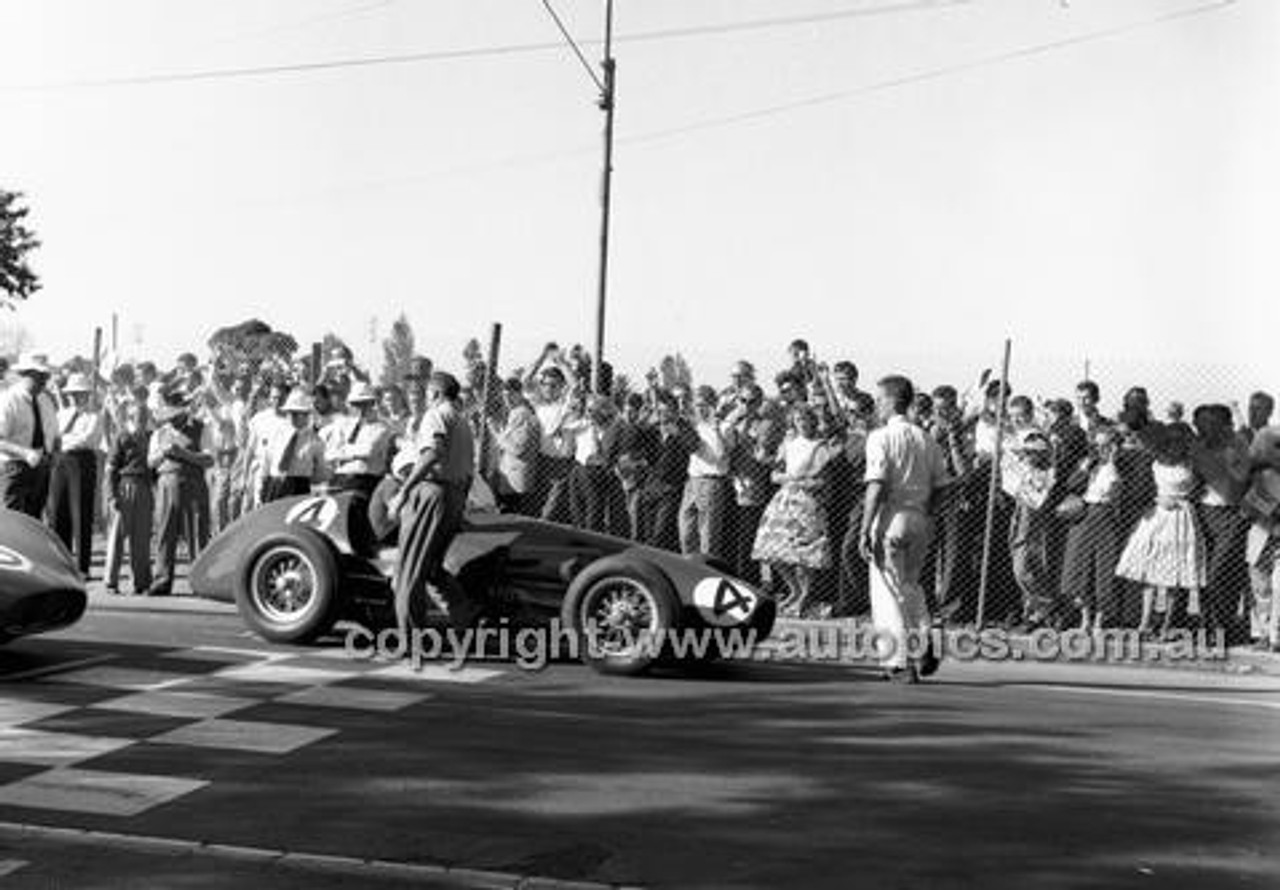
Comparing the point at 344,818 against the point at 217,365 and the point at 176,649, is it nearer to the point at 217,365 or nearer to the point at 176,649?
the point at 176,649

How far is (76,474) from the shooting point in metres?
14.2

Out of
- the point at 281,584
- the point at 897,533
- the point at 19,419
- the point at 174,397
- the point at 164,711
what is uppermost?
the point at 174,397

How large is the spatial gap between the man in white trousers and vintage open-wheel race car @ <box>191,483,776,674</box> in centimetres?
76

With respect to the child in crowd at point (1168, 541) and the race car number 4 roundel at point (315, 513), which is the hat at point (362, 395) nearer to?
the race car number 4 roundel at point (315, 513)

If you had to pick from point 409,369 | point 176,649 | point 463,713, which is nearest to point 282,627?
point 176,649

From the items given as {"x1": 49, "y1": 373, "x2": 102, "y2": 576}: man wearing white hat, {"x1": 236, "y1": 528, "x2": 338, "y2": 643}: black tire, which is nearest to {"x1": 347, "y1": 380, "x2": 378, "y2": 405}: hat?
{"x1": 236, "y1": 528, "x2": 338, "y2": 643}: black tire

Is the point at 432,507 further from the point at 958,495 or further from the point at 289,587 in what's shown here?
the point at 958,495

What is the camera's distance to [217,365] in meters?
17.8

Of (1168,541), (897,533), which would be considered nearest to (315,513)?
(897,533)

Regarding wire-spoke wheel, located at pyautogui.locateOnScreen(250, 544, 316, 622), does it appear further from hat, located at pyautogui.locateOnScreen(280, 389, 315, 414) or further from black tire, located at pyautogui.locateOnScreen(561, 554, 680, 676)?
hat, located at pyautogui.locateOnScreen(280, 389, 315, 414)

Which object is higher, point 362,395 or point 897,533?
point 362,395

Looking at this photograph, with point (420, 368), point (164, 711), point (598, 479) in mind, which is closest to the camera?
point (164, 711)

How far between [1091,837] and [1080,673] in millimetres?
4803

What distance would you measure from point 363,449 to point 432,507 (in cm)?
204
